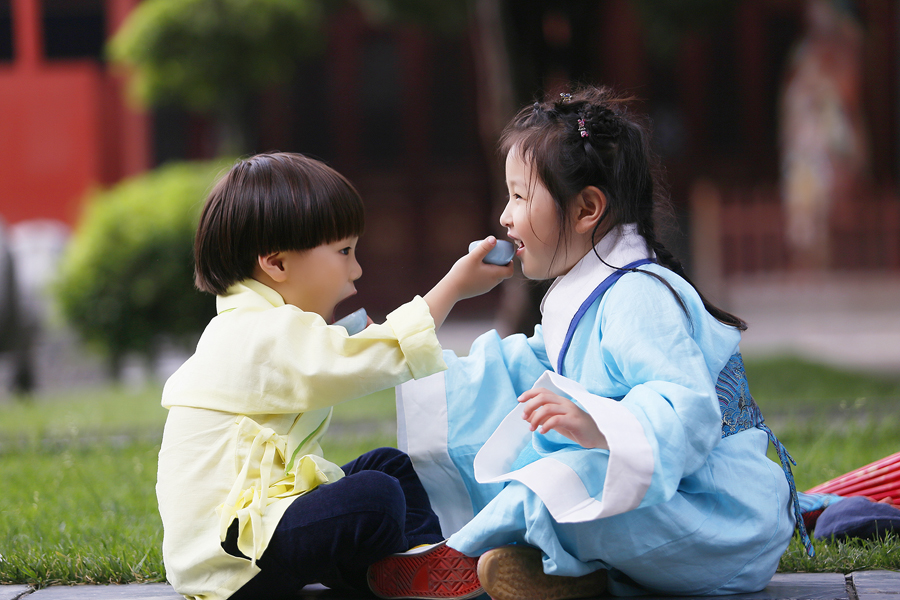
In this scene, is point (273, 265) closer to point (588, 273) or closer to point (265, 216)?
point (265, 216)

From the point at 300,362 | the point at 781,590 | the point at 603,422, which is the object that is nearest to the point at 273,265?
the point at 300,362

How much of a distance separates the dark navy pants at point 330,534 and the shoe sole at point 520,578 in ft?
0.68

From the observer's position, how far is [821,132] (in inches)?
377

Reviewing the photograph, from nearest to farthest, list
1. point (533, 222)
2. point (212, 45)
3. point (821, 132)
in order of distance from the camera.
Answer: point (533, 222) < point (212, 45) < point (821, 132)

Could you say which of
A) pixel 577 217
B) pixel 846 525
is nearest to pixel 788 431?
pixel 846 525

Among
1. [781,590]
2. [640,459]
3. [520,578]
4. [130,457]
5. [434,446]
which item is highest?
[640,459]

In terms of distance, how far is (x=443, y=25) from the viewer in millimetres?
8023

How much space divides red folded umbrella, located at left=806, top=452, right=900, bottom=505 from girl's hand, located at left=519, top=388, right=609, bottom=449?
1.02 meters

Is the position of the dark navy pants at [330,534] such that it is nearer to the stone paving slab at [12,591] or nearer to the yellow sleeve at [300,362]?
the yellow sleeve at [300,362]

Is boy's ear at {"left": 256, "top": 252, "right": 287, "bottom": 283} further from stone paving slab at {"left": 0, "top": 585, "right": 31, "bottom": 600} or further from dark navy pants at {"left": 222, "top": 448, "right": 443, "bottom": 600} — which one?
stone paving slab at {"left": 0, "top": 585, "right": 31, "bottom": 600}

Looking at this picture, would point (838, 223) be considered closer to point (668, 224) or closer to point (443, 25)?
point (443, 25)

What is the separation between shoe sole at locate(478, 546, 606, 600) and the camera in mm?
1707

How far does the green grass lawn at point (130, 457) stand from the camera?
2.18 meters

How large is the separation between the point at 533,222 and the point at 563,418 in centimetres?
48
